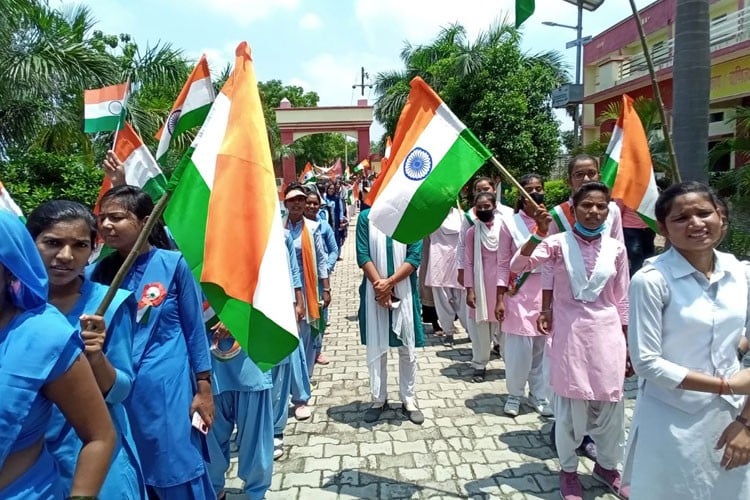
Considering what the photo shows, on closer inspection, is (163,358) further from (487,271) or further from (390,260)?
(487,271)

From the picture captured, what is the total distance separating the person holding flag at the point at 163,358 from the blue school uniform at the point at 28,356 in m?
0.78

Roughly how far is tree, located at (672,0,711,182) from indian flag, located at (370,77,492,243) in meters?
2.40

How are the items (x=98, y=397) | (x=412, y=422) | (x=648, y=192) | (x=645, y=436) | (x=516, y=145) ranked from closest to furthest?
(x=98, y=397), (x=645, y=436), (x=648, y=192), (x=412, y=422), (x=516, y=145)

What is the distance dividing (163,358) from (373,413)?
247 centimetres

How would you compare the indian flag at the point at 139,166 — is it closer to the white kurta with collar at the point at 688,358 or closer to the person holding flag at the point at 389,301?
the person holding flag at the point at 389,301

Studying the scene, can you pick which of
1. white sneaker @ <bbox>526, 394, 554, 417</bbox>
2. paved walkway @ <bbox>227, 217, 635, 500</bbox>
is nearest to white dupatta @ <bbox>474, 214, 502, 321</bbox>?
paved walkway @ <bbox>227, 217, 635, 500</bbox>

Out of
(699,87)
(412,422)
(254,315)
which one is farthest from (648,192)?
(254,315)

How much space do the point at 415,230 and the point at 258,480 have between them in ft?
5.34

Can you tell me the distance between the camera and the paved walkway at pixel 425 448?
11.0 ft

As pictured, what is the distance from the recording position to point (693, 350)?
211 centimetres

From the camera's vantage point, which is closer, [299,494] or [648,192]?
[299,494]

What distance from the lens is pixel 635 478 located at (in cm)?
227

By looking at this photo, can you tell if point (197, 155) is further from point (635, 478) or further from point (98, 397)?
point (635, 478)

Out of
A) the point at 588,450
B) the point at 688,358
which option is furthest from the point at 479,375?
the point at 688,358
